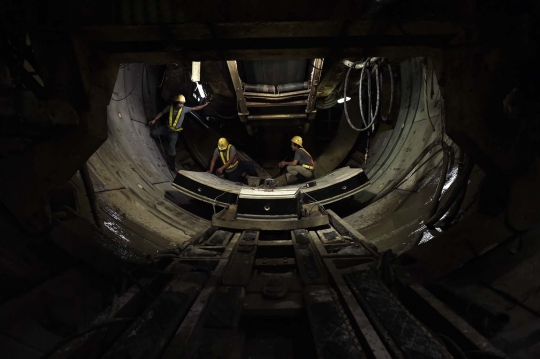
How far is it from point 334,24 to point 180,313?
85.4 inches

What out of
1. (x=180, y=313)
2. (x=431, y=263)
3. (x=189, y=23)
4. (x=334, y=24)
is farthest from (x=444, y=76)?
(x=180, y=313)

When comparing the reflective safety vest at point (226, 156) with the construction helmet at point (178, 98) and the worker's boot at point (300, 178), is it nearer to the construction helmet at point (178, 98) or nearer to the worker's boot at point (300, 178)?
the construction helmet at point (178, 98)

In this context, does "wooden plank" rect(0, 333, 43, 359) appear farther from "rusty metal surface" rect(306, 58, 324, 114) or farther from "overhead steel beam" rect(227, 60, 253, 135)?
"rusty metal surface" rect(306, 58, 324, 114)

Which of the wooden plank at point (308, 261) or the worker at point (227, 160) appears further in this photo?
the worker at point (227, 160)

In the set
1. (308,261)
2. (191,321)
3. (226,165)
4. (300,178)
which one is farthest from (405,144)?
(191,321)

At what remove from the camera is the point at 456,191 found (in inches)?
108

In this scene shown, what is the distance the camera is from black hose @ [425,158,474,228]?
2598 millimetres

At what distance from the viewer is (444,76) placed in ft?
7.79

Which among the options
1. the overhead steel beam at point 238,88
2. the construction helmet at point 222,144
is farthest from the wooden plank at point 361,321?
the construction helmet at point 222,144

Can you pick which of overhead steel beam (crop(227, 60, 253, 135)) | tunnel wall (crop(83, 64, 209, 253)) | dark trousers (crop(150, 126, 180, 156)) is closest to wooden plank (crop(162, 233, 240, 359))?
tunnel wall (crop(83, 64, 209, 253))

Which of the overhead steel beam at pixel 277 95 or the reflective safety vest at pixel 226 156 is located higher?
the reflective safety vest at pixel 226 156

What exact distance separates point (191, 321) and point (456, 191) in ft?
8.33

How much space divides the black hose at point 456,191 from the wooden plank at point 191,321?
217 cm

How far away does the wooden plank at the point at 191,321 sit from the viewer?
1404mm
